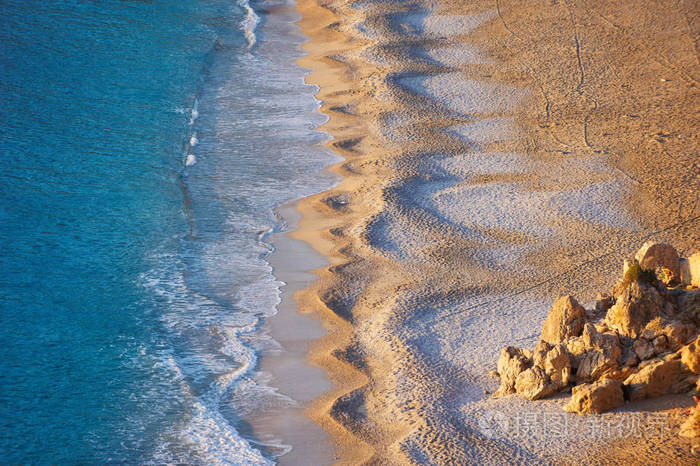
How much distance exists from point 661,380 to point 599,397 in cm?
47

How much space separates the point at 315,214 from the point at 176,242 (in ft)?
6.42

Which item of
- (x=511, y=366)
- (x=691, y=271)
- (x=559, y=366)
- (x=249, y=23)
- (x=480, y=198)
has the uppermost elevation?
(x=249, y=23)

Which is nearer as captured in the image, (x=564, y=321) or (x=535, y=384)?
(x=535, y=384)

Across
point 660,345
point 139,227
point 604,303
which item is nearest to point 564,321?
point 604,303

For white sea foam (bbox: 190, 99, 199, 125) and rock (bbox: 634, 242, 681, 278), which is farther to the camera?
white sea foam (bbox: 190, 99, 199, 125)

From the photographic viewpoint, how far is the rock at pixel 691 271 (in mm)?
6266

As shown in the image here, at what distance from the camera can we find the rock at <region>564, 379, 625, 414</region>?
18.7 ft

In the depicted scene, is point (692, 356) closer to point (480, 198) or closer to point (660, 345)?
point (660, 345)

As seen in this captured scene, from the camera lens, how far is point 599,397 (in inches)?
225

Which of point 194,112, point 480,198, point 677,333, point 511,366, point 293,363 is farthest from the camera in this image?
point 194,112

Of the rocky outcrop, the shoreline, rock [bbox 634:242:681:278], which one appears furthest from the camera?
rock [bbox 634:242:681:278]

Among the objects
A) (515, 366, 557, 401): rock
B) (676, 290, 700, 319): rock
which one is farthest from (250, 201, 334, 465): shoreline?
(676, 290, 700, 319): rock

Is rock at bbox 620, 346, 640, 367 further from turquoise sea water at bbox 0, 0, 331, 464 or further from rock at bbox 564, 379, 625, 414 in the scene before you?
turquoise sea water at bbox 0, 0, 331, 464

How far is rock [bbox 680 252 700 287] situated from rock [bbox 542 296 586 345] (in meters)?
0.93
